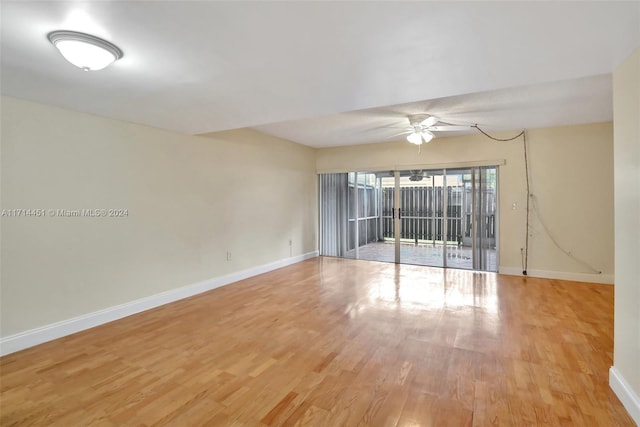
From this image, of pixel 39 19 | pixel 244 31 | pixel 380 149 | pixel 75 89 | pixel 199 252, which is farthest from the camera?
pixel 380 149

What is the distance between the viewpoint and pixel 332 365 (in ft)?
7.85

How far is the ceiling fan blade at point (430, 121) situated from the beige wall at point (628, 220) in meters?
2.20

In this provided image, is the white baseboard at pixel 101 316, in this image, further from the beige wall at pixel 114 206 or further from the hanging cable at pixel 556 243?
the hanging cable at pixel 556 243

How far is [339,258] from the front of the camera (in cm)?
694

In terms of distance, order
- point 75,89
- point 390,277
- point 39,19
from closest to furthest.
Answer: point 39,19 → point 75,89 → point 390,277

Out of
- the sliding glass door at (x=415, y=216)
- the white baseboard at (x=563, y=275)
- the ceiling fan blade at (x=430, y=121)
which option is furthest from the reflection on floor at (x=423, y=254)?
the ceiling fan blade at (x=430, y=121)

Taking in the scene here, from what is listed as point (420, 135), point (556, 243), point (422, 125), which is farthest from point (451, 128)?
point (556, 243)

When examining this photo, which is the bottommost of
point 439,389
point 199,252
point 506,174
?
point 439,389

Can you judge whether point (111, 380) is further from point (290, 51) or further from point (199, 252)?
point (290, 51)

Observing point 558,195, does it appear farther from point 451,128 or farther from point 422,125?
point 422,125

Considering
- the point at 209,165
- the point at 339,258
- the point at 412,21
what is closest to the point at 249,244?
the point at 209,165

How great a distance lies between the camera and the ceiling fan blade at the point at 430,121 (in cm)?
419

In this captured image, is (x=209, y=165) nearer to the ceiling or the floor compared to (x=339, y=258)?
nearer to the ceiling

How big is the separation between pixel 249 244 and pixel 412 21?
435 centimetres
